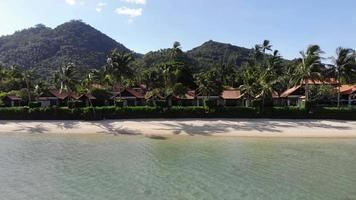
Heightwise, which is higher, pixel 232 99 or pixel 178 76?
Answer: pixel 178 76

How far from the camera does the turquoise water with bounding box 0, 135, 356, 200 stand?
22875mm

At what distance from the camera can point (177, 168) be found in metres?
29.5

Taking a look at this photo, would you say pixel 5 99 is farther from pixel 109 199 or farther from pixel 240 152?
pixel 109 199

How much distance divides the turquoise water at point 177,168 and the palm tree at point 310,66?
18321 millimetres

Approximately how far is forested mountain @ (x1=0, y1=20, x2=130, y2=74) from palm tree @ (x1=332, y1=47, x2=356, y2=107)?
8446 cm

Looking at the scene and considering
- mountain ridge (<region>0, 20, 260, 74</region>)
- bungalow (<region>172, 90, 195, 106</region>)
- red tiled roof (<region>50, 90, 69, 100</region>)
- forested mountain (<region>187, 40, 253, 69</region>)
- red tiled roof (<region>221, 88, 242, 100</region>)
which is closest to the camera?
bungalow (<region>172, 90, 195, 106</region>)

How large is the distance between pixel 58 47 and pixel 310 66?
11198 cm

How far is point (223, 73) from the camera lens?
10175cm

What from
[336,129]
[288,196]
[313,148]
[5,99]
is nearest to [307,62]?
[336,129]

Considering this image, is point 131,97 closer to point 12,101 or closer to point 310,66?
point 12,101

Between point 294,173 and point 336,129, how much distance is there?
2378cm

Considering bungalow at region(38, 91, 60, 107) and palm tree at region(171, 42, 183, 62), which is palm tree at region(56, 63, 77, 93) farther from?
palm tree at region(171, 42, 183, 62)

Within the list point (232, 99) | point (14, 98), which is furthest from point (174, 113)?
point (14, 98)

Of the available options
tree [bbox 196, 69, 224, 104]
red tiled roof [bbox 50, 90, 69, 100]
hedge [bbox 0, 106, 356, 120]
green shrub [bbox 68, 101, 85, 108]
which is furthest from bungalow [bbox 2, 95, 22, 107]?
tree [bbox 196, 69, 224, 104]
